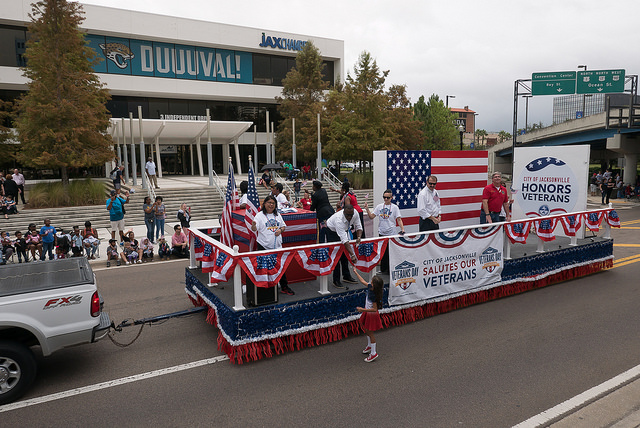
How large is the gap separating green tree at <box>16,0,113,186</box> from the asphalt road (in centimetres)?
1537

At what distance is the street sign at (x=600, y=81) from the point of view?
29284mm

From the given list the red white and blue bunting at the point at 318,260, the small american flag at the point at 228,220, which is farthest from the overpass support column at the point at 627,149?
the small american flag at the point at 228,220

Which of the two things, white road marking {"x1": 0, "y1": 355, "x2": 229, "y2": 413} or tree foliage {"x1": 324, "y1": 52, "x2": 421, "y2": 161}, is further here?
tree foliage {"x1": 324, "y1": 52, "x2": 421, "y2": 161}

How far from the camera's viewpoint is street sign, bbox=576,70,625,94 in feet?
96.1

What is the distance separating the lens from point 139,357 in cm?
614

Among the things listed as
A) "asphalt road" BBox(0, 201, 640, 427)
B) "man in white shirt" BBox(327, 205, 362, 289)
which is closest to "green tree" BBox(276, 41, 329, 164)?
"man in white shirt" BBox(327, 205, 362, 289)

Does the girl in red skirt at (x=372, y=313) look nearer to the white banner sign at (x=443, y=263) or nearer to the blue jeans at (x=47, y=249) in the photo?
the white banner sign at (x=443, y=263)

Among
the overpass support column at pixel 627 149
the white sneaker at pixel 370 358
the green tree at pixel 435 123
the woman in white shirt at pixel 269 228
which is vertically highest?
the green tree at pixel 435 123

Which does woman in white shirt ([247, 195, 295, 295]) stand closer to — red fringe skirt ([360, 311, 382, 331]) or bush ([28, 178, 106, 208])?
red fringe skirt ([360, 311, 382, 331])

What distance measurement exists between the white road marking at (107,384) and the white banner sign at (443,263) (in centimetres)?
298

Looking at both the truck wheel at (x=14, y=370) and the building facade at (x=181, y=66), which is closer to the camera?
the truck wheel at (x=14, y=370)

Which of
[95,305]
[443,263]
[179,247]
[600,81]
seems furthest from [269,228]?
[600,81]

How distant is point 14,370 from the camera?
16.6ft

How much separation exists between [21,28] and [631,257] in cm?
4206
